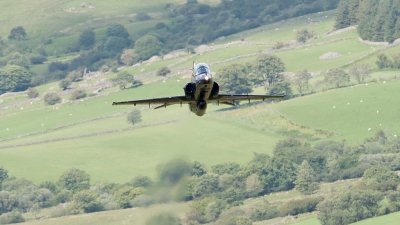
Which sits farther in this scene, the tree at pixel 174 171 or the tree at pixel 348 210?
the tree at pixel 348 210

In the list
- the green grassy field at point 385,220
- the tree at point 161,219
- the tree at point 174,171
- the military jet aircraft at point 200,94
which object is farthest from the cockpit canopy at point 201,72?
the green grassy field at point 385,220

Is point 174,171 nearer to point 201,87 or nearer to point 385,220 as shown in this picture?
point 385,220

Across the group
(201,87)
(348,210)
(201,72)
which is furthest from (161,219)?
(201,72)

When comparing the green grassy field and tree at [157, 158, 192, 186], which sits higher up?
tree at [157, 158, 192, 186]

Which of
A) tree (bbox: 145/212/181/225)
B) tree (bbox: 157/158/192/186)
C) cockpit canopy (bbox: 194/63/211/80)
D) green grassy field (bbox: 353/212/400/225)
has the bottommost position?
green grassy field (bbox: 353/212/400/225)

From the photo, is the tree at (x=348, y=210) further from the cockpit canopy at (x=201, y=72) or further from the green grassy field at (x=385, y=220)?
the cockpit canopy at (x=201, y=72)

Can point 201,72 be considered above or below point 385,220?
above

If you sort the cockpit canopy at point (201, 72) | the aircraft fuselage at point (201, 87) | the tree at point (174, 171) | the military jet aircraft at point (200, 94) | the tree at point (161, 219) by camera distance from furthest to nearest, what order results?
1. the tree at point (161, 219)
2. the tree at point (174, 171)
3. the military jet aircraft at point (200, 94)
4. the aircraft fuselage at point (201, 87)
5. the cockpit canopy at point (201, 72)

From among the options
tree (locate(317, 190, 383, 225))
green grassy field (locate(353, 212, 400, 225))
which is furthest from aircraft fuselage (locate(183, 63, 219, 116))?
tree (locate(317, 190, 383, 225))

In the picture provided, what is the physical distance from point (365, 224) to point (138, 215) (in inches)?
1422

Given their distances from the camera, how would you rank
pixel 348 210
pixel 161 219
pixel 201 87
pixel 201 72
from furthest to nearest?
pixel 348 210 → pixel 161 219 → pixel 201 87 → pixel 201 72

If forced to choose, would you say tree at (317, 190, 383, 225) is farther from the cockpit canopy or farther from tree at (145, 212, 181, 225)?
the cockpit canopy

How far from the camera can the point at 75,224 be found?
7854 inches

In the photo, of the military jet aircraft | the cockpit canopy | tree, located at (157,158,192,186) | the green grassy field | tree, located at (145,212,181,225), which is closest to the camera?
the cockpit canopy
